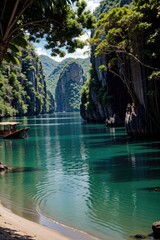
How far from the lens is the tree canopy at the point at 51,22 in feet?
42.6

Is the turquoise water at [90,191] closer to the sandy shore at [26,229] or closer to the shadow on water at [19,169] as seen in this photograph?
the shadow on water at [19,169]

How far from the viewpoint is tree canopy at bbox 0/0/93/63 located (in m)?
13.0

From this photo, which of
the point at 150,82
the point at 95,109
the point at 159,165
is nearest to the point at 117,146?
the point at 150,82

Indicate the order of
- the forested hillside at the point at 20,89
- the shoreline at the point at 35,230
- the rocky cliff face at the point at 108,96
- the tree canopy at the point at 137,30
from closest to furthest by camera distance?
1. the shoreline at the point at 35,230
2. the tree canopy at the point at 137,30
3. the rocky cliff face at the point at 108,96
4. the forested hillside at the point at 20,89

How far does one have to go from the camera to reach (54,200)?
16.4 m

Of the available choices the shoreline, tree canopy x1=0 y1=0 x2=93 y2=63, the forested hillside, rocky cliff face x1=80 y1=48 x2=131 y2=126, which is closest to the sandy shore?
the shoreline

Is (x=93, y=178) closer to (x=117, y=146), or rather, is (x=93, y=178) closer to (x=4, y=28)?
(x=4, y=28)

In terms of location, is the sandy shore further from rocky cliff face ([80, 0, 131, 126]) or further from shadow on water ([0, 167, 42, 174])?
rocky cliff face ([80, 0, 131, 126])

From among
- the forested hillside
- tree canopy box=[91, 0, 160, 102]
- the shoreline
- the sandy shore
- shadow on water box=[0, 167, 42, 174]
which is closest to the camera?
the sandy shore

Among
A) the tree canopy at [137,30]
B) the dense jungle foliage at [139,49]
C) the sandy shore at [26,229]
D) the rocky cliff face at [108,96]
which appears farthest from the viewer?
the rocky cliff face at [108,96]

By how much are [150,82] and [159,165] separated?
20.8 meters

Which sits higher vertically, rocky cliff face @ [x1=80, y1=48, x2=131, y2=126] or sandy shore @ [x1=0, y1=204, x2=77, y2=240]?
rocky cliff face @ [x1=80, y1=48, x2=131, y2=126]

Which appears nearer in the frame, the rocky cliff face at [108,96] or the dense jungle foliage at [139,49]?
the dense jungle foliage at [139,49]

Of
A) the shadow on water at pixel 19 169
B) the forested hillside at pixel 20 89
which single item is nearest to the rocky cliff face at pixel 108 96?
the forested hillside at pixel 20 89
